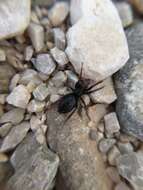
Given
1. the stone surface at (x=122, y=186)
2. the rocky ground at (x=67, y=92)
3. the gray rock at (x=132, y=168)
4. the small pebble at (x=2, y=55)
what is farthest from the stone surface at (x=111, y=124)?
the small pebble at (x=2, y=55)

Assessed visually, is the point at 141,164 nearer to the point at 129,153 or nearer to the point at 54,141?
the point at 129,153

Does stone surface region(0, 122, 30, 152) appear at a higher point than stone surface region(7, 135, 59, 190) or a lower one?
higher

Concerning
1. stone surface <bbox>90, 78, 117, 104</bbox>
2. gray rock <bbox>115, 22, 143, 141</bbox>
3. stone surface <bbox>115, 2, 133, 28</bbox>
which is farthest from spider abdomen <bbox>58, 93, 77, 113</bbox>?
stone surface <bbox>115, 2, 133, 28</bbox>

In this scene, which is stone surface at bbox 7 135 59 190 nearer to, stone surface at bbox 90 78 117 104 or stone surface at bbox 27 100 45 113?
stone surface at bbox 27 100 45 113

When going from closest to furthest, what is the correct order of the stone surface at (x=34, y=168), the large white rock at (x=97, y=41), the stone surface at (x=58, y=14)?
the stone surface at (x=34, y=168)
the large white rock at (x=97, y=41)
the stone surface at (x=58, y=14)

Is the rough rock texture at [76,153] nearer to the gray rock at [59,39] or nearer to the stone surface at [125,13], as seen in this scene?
the gray rock at [59,39]
